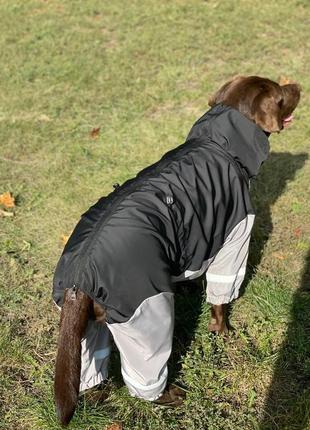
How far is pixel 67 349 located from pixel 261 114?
5.49 feet

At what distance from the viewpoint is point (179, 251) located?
2.57 meters

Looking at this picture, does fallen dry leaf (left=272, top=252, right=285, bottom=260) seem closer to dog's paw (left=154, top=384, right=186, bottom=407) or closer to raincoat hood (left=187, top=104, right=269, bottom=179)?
raincoat hood (left=187, top=104, right=269, bottom=179)

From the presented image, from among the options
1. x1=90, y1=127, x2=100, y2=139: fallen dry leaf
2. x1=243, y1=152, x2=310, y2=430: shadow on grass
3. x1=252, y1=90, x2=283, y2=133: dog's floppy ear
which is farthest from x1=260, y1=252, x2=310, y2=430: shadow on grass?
x1=90, y1=127, x2=100, y2=139: fallen dry leaf

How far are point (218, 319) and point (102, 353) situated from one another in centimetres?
79

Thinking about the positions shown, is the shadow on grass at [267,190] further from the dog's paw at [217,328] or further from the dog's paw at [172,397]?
the dog's paw at [172,397]

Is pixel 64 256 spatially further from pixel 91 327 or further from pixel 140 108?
pixel 140 108

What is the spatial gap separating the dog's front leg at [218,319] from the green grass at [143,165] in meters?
0.07

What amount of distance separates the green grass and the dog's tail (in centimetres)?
66

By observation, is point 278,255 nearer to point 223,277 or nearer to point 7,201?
point 223,277

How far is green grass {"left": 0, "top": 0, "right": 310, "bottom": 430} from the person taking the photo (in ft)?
9.55

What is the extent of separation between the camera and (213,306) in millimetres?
3133

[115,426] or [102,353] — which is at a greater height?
[102,353]

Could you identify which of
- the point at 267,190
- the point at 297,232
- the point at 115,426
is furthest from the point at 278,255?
the point at 115,426

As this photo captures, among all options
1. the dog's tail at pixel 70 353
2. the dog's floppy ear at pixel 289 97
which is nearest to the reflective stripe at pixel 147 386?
the dog's tail at pixel 70 353
